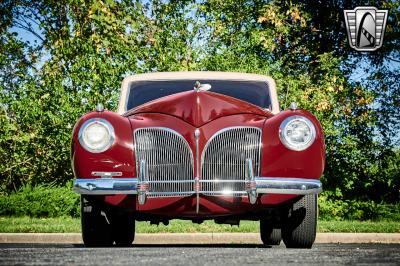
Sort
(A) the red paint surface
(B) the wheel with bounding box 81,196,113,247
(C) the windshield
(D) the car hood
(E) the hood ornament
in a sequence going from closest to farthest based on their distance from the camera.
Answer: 1. (A) the red paint surface
2. (D) the car hood
3. (E) the hood ornament
4. (B) the wheel with bounding box 81,196,113,247
5. (C) the windshield

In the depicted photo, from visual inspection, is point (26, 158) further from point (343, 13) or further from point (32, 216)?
point (343, 13)

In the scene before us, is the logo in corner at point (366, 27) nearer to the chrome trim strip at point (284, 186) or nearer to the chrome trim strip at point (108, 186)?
the chrome trim strip at point (284, 186)

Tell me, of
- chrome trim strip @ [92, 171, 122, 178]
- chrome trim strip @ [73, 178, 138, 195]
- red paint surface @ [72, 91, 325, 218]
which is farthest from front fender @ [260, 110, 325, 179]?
chrome trim strip @ [92, 171, 122, 178]

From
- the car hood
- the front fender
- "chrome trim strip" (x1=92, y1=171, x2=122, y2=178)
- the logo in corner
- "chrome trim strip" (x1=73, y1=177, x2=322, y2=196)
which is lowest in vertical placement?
"chrome trim strip" (x1=73, y1=177, x2=322, y2=196)

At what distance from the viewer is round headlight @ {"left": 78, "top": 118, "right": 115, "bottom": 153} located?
6004 millimetres

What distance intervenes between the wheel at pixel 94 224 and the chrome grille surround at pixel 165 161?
0.75m

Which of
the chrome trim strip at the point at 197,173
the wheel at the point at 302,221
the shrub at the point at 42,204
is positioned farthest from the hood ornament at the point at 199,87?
the shrub at the point at 42,204

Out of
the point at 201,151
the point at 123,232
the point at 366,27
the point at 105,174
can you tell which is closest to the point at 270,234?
the point at 123,232

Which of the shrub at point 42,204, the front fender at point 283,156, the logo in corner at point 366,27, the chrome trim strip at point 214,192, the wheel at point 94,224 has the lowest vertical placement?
the shrub at point 42,204

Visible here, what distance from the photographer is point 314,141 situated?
19.8ft

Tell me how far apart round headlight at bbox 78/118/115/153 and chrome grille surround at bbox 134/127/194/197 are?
0.26m

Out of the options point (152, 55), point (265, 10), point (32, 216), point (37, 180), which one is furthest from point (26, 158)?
point (265, 10)

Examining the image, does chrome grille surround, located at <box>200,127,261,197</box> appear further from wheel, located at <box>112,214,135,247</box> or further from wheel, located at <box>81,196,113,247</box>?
wheel, located at <box>112,214,135,247</box>

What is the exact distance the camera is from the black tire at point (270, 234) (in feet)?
27.6
